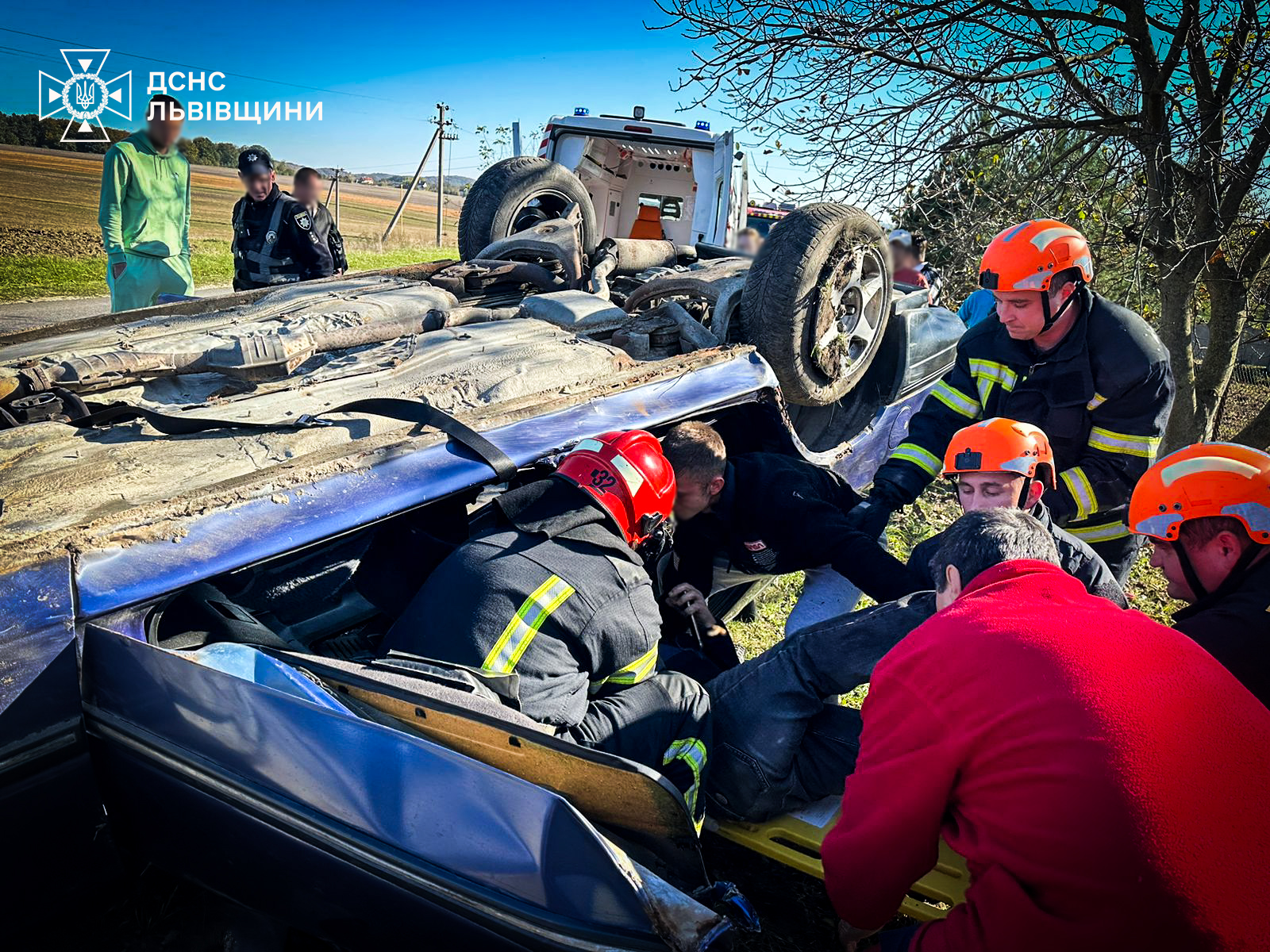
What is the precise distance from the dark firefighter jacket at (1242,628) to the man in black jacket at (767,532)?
2.75 ft

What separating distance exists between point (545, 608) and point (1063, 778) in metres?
1.11

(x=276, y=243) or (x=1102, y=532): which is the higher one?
(x=276, y=243)

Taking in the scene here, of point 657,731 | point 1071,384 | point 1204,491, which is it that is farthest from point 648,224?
point 657,731

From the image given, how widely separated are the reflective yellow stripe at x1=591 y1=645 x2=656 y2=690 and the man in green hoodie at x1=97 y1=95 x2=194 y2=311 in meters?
4.99

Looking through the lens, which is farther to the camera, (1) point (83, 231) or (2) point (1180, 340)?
(1) point (83, 231)

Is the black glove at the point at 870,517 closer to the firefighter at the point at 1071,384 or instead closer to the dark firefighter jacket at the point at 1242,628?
the firefighter at the point at 1071,384

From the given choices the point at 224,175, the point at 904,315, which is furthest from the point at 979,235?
the point at 224,175

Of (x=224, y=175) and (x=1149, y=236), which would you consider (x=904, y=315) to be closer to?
(x=1149, y=236)

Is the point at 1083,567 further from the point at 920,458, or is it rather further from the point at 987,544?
the point at 987,544

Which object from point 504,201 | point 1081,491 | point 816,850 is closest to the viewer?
point 816,850

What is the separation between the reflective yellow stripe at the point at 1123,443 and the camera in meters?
3.02

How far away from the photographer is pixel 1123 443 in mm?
3059

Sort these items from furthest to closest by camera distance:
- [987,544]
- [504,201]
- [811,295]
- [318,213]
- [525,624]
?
[318,213]
[504,201]
[811,295]
[525,624]
[987,544]

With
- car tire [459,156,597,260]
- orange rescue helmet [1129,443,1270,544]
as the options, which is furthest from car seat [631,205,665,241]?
orange rescue helmet [1129,443,1270,544]
